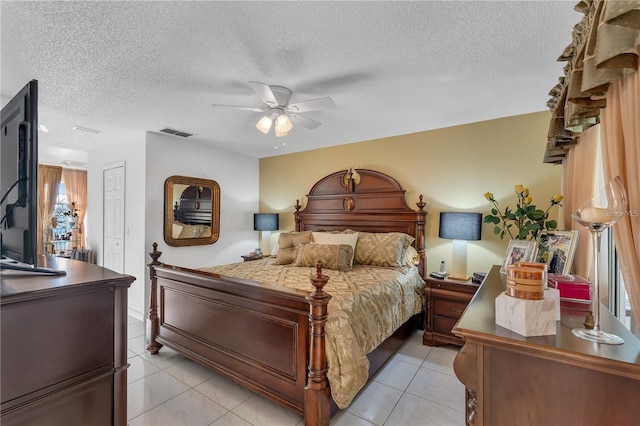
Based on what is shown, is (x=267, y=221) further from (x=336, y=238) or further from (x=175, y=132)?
(x=175, y=132)

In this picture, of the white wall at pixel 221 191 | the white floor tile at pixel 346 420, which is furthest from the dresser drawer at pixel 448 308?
the white wall at pixel 221 191

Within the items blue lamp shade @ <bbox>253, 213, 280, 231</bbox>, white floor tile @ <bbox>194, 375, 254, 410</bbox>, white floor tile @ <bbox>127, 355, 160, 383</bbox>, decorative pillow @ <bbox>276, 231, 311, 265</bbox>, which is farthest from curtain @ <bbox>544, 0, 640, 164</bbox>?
blue lamp shade @ <bbox>253, 213, 280, 231</bbox>

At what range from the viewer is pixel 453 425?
193cm

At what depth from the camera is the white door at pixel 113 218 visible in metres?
4.15

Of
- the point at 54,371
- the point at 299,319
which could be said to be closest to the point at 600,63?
the point at 299,319

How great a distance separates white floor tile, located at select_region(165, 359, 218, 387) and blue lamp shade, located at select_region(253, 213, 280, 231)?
2.50 metres

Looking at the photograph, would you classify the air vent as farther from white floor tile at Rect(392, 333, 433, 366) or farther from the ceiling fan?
white floor tile at Rect(392, 333, 433, 366)

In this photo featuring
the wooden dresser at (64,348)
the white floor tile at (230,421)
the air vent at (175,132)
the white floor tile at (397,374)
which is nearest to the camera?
the wooden dresser at (64,348)

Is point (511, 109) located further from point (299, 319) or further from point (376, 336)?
point (299, 319)

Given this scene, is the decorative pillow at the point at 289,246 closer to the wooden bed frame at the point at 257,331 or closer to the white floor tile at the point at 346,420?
the wooden bed frame at the point at 257,331

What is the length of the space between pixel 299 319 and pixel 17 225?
1.50m

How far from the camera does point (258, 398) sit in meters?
2.23

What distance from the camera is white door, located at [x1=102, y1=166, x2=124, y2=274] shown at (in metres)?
4.15

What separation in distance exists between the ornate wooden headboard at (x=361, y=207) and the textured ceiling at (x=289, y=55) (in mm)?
1054
